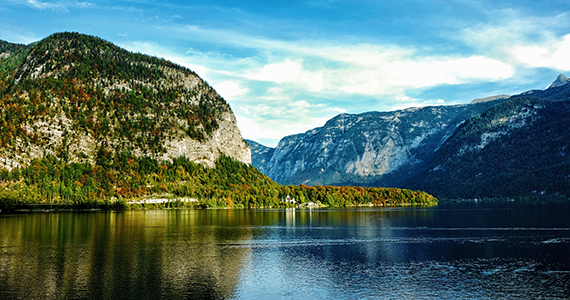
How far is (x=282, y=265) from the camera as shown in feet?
201

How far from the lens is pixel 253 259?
218 feet

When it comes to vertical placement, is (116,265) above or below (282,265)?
above

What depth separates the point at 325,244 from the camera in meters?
83.3

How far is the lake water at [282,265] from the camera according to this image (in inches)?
1791

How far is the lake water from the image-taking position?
45500 millimetres

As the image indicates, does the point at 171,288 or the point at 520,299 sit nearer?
the point at 520,299

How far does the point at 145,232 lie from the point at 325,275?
58.5 metres

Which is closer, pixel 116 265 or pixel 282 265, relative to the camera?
pixel 116 265

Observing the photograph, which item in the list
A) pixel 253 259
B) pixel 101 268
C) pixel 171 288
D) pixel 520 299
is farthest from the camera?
pixel 253 259

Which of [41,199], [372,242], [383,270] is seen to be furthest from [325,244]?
[41,199]

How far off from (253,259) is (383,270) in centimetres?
1960

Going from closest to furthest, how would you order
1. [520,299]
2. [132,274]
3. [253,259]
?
1. [520,299]
2. [132,274]
3. [253,259]

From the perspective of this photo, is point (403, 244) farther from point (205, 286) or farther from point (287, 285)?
point (205, 286)

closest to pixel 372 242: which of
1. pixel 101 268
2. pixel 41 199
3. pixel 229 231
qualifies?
pixel 229 231
